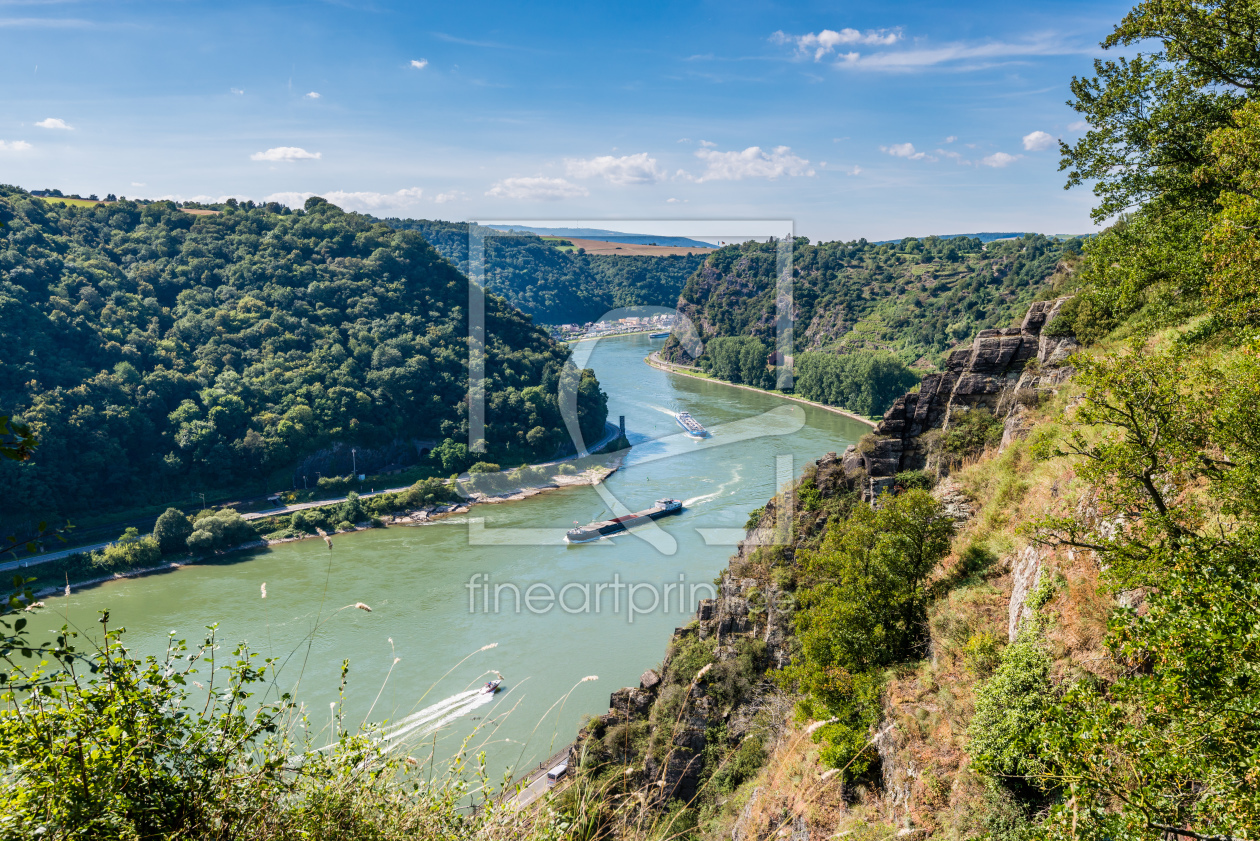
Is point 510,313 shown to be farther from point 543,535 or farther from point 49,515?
point 49,515

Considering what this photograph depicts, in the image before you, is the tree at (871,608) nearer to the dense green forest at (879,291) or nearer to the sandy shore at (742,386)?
the sandy shore at (742,386)

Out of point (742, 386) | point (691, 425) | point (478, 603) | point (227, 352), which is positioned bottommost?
point (478, 603)

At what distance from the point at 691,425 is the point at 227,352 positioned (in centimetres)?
3206

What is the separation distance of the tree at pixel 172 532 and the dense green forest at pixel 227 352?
5849 millimetres

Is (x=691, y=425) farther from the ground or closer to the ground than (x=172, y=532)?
farther from the ground

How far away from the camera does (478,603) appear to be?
25.7 m

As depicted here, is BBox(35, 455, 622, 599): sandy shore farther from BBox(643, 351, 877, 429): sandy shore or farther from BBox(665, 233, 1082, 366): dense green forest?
BBox(665, 233, 1082, 366): dense green forest

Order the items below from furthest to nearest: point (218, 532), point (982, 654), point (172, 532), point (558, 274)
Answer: point (558, 274), point (218, 532), point (172, 532), point (982, 654)

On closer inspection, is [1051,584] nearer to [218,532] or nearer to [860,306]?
[218,532]

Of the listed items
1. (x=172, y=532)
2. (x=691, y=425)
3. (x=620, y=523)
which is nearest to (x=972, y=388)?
(x=620, y=523)

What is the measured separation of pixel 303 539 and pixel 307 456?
843 centimetres

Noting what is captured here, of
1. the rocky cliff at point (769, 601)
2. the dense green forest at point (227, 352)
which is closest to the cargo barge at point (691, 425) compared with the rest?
the dense green forest at point (227, 352)

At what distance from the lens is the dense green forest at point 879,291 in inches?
2687

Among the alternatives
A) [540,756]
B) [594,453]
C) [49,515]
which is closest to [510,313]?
[594,453]
